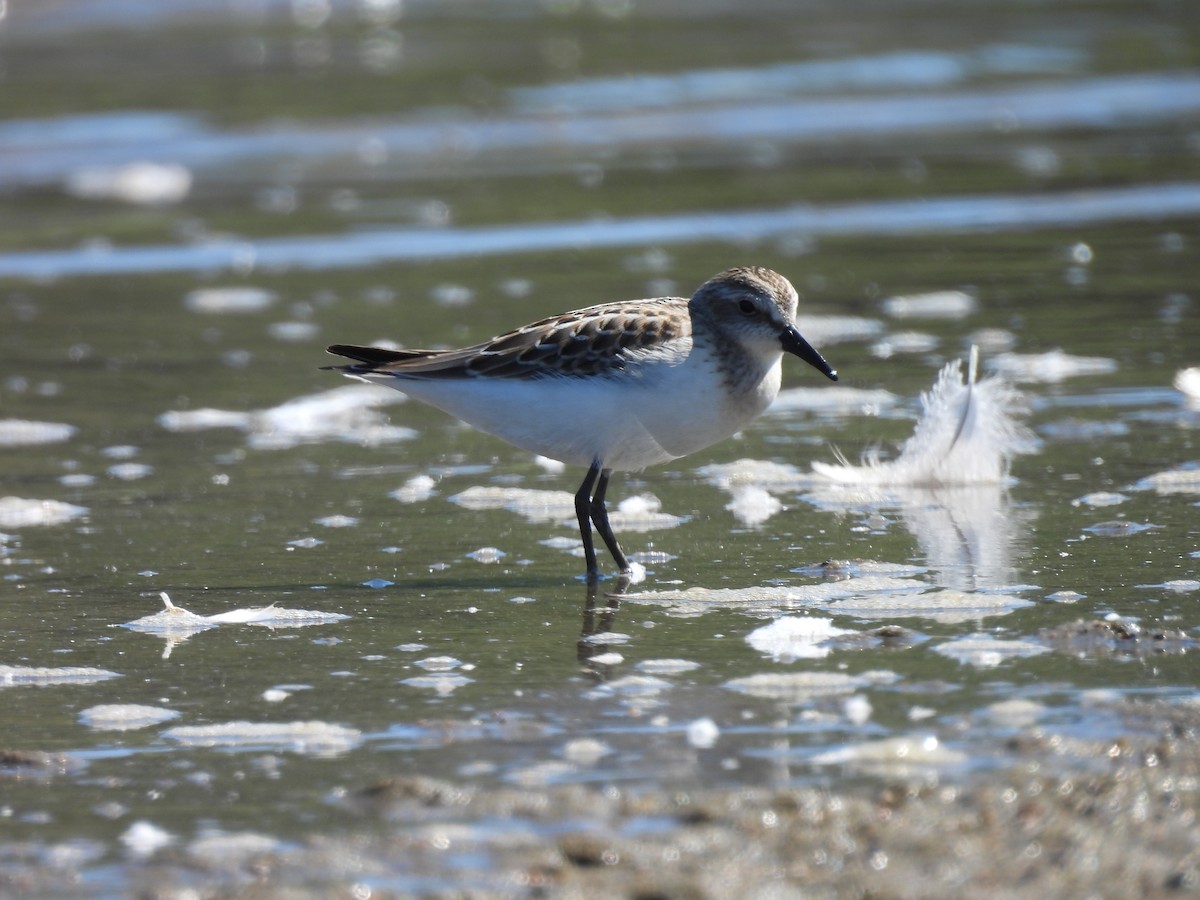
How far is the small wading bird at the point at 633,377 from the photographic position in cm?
529

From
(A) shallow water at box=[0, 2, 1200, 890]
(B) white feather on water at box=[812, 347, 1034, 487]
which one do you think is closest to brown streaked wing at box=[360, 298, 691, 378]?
(A) shallow water at box=[0, 2, 1200, 890]

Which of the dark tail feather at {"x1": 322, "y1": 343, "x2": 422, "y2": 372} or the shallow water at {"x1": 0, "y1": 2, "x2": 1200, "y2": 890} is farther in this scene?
the dark tail feather at {"x1": 322, "y1": 343, "x2": 422, "y2": 372}

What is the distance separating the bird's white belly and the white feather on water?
3.07 ft

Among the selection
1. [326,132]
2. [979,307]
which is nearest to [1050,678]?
[979,307]

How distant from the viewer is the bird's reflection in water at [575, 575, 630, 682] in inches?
177

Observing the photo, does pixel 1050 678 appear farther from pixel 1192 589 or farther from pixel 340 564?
pixel 340 564

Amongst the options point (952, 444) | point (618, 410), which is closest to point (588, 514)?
point (618, 410)

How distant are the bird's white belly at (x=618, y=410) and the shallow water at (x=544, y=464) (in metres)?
0.41

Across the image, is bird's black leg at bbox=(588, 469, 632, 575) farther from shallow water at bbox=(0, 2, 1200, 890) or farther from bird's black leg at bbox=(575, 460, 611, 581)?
shallow water at bbox=(0, 2, 1200, 890)

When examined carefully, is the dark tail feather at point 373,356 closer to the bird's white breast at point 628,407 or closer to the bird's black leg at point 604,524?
the bird's white breast at point 628,407

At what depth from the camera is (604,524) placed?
5.50 metres

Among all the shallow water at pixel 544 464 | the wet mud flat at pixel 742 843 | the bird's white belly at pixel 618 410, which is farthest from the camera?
the bird's white belly at pixel 618 410

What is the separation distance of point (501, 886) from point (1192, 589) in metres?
2.55

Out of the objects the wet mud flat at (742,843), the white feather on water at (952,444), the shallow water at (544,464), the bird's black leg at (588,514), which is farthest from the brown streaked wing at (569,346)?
the wet mud flat at (742,843)
